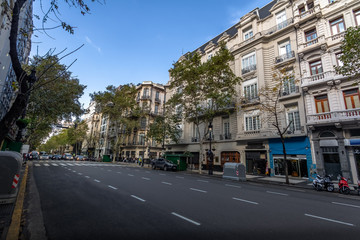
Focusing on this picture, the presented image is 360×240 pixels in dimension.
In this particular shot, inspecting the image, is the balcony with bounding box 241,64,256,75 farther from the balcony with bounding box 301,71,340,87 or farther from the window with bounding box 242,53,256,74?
the balcony with bounding box 301,71,340,87

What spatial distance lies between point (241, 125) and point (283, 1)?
52.5 feet

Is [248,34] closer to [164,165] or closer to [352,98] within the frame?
[352,98]

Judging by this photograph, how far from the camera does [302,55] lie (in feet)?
61.4

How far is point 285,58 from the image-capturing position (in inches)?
800

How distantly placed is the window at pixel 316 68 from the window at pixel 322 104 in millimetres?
2685

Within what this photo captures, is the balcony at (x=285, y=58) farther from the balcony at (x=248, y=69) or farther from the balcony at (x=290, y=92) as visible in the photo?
the balcony at (x=290, y=92)

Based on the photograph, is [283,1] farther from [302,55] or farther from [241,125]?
[241,125]

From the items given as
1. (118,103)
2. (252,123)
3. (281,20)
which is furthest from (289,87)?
(118,103)

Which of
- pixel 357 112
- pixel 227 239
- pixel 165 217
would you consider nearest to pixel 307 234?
pixel 227 239

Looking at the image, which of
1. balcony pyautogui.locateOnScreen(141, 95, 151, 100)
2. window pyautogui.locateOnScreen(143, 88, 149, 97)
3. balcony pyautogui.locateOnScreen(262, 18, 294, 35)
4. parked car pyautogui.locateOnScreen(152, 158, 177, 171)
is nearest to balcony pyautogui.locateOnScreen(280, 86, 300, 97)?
balcony pyautogui.locateOnScreen(262, 18, 294, 35)

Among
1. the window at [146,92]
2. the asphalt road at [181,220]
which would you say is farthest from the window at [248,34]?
the window at [146,92]

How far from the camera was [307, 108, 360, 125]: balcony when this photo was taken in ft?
48.1

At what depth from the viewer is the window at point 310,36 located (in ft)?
60.6

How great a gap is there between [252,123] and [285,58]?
8.27 metres
